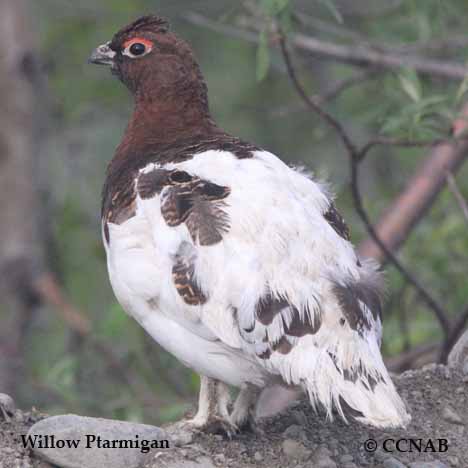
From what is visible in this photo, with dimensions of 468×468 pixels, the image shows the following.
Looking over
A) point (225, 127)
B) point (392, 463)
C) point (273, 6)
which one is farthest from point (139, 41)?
point (225, 127)

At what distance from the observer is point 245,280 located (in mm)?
4938

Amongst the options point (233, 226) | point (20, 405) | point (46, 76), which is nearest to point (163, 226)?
point (233, 226)

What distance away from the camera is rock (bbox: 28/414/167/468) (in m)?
4.86

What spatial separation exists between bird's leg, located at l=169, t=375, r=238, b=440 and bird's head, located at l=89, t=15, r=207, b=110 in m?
1.76

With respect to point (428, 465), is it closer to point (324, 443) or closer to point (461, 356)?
point (324, 443)

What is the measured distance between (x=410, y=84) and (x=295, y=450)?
2.70 meters

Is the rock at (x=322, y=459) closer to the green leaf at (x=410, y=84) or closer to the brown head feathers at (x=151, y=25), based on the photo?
the green leaf at (x=410, y=84)

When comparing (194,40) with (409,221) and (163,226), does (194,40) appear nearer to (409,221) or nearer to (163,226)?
(409,221)

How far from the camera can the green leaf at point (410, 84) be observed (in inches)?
274

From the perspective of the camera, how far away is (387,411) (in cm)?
472

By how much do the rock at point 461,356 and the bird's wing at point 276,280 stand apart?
1.00m

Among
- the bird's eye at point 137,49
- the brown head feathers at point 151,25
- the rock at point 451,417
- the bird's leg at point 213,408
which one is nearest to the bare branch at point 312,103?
the brown head feathers at point 151,25

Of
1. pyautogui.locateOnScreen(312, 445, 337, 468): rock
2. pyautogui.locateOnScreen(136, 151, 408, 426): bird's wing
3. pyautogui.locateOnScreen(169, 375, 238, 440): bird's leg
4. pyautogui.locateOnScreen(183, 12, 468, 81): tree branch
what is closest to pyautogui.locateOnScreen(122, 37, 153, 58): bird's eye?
pyautogui.locateOnScreen(136, 151, 408, 426): bird's wing

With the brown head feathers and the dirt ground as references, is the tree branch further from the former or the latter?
the dirt ground
